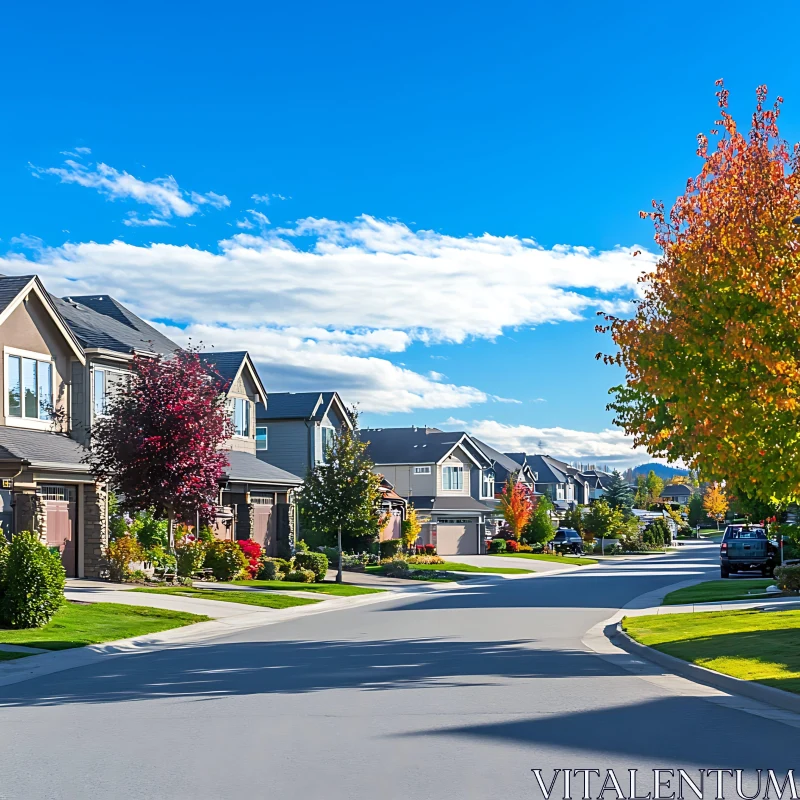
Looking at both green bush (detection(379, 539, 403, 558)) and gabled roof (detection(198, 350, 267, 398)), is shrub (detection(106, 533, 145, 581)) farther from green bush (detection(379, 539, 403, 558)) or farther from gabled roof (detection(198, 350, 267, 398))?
green bush (detection(379, 539, 403, 558))

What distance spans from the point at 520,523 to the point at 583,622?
172 ft

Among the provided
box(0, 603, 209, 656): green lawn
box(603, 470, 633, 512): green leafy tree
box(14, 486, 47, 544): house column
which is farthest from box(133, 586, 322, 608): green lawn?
box(603, 470, 633, 512): green leafy tree

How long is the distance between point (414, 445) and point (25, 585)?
177ft

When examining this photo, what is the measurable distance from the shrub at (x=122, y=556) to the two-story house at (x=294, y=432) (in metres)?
20.8

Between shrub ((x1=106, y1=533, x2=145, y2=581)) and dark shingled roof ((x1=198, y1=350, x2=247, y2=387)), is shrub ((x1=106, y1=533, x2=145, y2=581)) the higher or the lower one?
the lower one

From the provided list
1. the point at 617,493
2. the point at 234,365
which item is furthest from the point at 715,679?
the point at 617,493

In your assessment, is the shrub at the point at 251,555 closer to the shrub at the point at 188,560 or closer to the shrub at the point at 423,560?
the shrub at the point at 188,560

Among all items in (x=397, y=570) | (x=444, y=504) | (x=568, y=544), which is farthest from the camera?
(x=568, y=544)

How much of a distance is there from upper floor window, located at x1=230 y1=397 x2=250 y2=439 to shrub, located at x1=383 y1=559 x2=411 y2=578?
849 cm

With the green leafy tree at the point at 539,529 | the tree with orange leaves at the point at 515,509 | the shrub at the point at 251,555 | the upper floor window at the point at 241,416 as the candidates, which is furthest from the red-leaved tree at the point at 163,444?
the green leafy tree at the point at 539,529

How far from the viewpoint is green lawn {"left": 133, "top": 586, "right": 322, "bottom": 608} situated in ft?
95.0

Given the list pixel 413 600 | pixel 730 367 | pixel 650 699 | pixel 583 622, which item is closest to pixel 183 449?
pixel 413 600

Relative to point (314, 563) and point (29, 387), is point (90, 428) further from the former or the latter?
point (314, 563)

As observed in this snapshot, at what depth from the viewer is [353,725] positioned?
1093 cm
